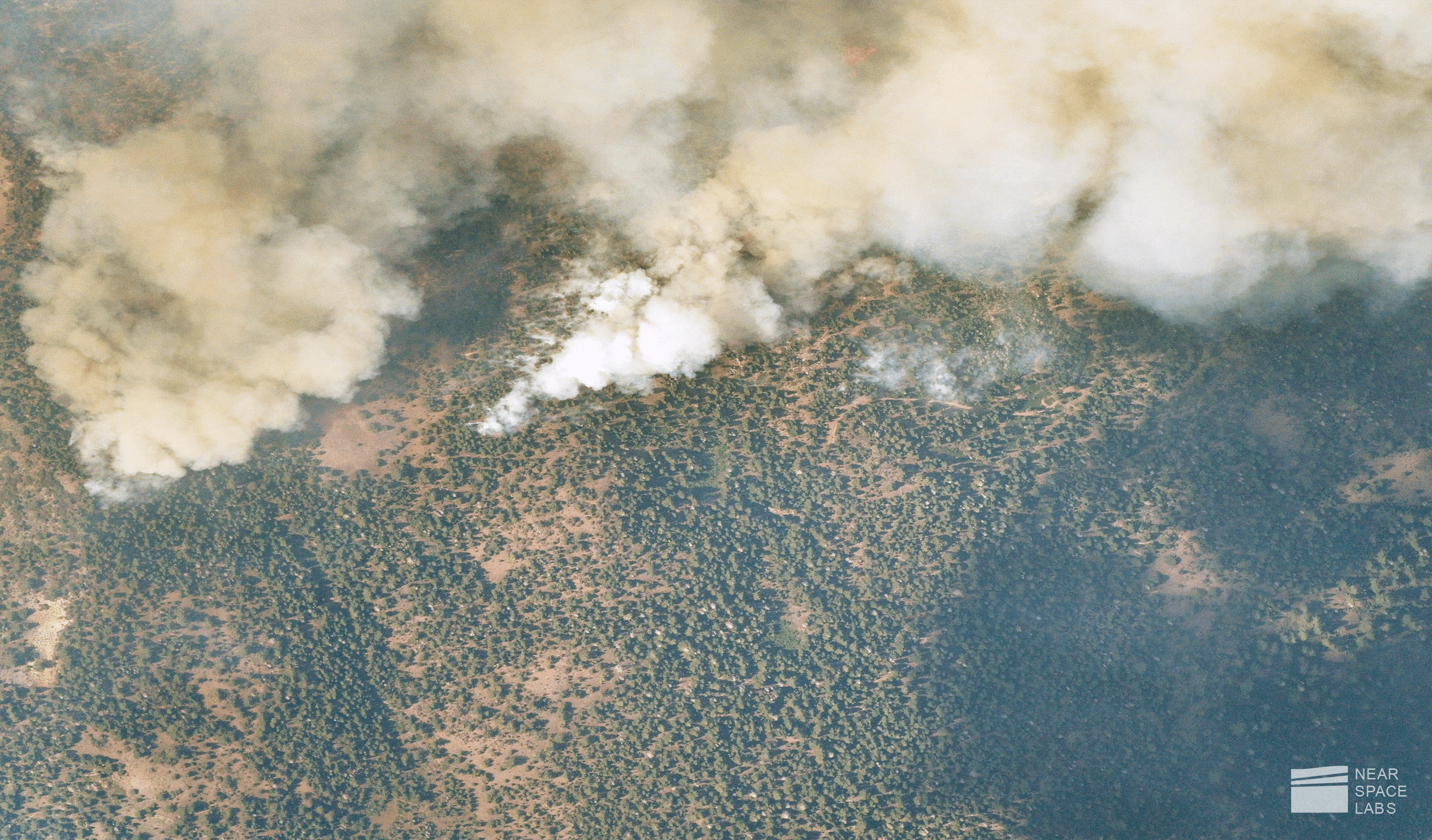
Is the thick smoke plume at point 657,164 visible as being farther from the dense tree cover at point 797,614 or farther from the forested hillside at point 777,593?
the dense tree cover at point 797,614

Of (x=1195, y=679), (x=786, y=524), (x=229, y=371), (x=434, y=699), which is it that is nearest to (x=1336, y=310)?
(x=1195, y=679)

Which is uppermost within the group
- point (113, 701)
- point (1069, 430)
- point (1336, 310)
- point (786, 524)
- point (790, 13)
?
point (790, 13)

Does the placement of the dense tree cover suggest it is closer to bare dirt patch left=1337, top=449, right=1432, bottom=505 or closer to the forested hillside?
the forested hillside

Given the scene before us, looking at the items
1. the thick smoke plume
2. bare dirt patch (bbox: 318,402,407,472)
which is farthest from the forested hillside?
the thick smoke plume

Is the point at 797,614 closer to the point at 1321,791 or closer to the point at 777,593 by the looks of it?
the point at 777,593

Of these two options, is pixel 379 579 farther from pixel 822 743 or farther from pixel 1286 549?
pixel 1286 549

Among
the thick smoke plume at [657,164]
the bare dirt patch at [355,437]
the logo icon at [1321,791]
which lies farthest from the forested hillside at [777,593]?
the thick smoke plume at [657,164]
